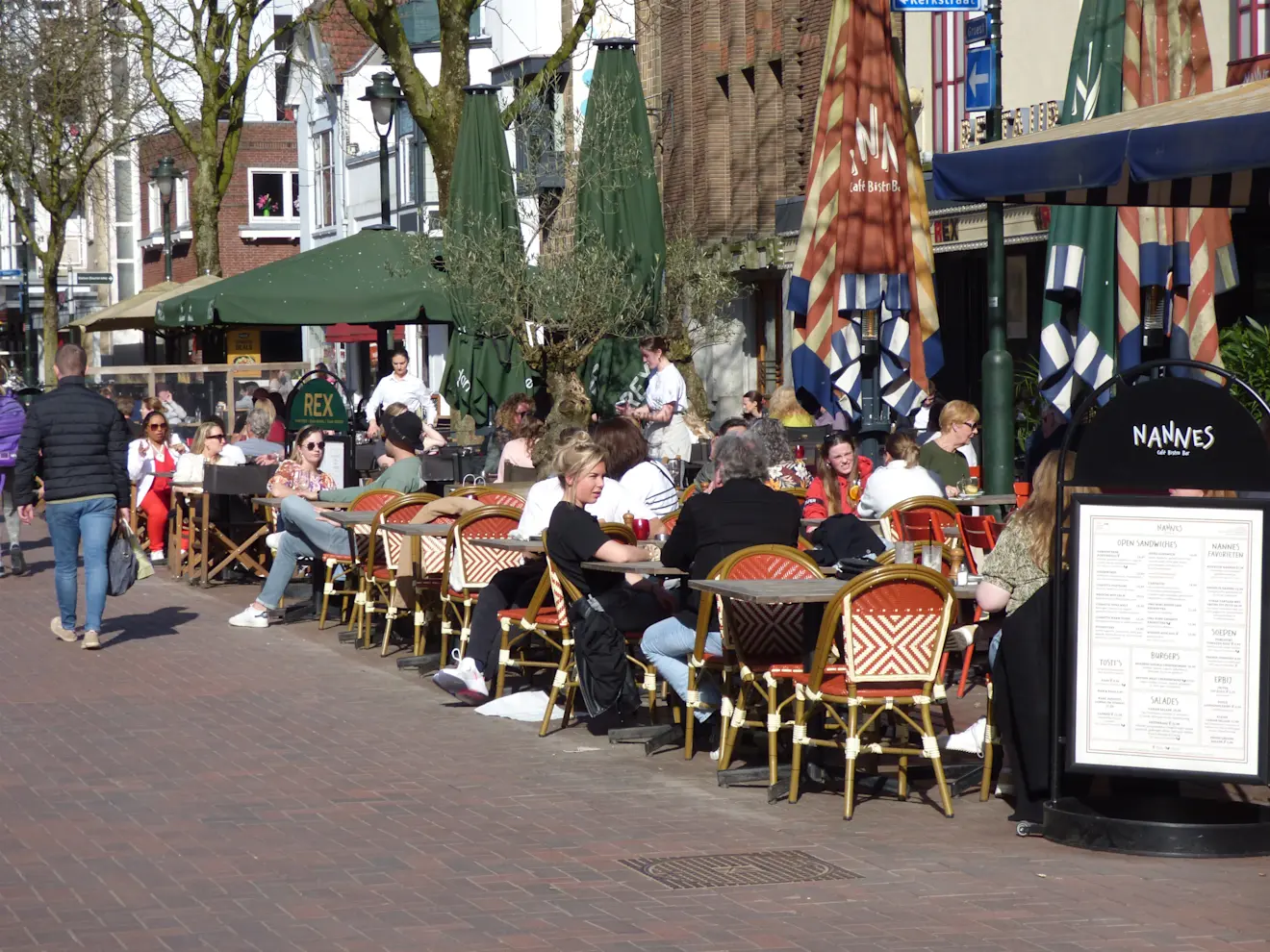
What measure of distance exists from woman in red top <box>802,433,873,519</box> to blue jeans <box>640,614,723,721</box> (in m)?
1.88

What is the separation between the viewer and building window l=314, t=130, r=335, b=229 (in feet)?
159

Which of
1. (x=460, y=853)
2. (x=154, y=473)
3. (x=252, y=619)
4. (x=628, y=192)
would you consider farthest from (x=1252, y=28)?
(x=460, y=853)

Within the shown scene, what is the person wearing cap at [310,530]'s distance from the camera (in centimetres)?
1447

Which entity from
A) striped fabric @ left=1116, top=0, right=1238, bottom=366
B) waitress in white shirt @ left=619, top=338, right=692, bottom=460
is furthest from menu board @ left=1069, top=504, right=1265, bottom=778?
waitress in white shirt @ left=619, top=338, right=692, bottom=460

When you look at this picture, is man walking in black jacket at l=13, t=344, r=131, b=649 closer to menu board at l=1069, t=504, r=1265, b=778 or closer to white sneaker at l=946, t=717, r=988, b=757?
white sneaker at l=946, t=717, r=988, b=757

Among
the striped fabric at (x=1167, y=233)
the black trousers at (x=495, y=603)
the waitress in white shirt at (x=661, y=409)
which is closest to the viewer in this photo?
the striped fabric at (x=1167, y=233)

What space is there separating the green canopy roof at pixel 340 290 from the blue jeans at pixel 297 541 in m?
3.51

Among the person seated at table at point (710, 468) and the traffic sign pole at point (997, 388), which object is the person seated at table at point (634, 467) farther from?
the traffic sign pole at point (997, 388)

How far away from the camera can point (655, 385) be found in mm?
17328

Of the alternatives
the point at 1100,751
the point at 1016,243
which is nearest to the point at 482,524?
the point at 1100,751

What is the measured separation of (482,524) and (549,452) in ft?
5.02

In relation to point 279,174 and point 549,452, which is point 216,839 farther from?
point 279,174

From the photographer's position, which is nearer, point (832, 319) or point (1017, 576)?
point (1017, 576)

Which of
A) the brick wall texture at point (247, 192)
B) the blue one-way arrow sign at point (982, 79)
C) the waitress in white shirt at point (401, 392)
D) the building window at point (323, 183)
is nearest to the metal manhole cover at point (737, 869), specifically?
the blue one-way arrow sign at point (982, 79)
